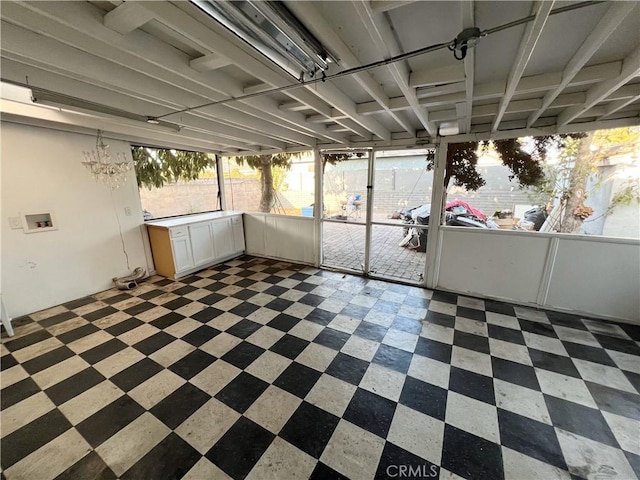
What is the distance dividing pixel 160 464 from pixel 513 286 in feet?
13.2

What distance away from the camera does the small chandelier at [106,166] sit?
122 inches

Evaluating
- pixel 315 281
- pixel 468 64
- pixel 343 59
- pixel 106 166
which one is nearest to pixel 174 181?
pixel 106 166

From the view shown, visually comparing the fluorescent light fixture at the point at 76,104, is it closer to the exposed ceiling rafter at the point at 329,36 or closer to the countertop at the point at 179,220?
the countertop at the point at 179,220

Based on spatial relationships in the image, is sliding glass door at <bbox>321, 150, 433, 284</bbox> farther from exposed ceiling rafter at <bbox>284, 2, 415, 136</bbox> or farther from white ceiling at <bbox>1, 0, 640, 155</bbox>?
exposed ceiling rafter at <bbox>284, 2, 415, 136</bbox>

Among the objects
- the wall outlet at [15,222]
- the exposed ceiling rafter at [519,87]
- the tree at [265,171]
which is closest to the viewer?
the exposed ceiling rafter at [519,87]

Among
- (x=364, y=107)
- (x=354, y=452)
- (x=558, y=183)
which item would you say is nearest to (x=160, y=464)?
(x=354, y=452)

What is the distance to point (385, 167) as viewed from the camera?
387cm

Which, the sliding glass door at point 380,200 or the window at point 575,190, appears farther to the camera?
the sliding glass door at point 380,200

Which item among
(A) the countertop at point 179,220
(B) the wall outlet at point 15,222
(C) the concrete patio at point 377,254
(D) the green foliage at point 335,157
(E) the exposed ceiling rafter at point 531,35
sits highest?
(E) the exposed ceiling rafter at point 531,35

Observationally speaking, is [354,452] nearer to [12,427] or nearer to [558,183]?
[12,427]

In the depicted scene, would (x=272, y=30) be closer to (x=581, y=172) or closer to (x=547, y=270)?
(x=581, y=172)

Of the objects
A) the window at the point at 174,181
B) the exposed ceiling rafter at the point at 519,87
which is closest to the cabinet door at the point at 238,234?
the window at the point at 174,181

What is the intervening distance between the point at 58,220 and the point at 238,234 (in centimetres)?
264

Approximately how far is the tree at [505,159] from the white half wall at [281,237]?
2.36m
